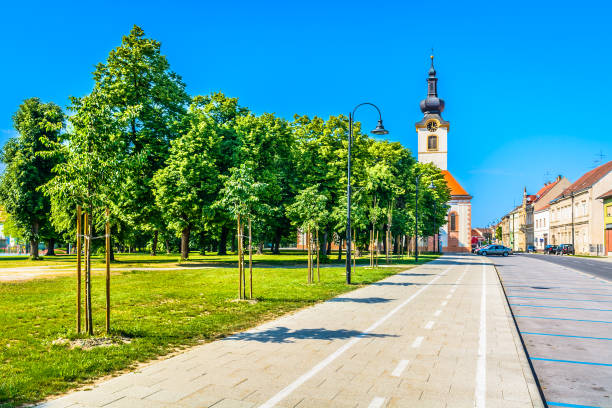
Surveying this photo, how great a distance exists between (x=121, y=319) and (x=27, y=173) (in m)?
31.6

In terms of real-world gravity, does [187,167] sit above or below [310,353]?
above

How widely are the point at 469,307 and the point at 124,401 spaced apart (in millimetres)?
10091

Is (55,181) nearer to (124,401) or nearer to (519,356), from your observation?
(124,401)

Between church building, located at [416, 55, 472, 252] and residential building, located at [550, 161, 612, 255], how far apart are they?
15.9 m

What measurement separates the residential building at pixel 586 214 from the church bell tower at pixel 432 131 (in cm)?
2195

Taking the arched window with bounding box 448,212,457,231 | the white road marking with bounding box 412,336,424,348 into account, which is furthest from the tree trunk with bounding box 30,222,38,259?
the arched window with bounding box 448,212,457,231

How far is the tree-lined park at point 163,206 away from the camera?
8.02 m

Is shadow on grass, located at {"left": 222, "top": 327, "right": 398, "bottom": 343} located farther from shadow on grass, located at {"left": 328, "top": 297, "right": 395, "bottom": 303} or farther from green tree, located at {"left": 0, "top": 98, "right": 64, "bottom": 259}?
green tree, located at {"left": 0, "top": 98, "right": 64, "bottom": 259}

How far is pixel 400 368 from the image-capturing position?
664 cm

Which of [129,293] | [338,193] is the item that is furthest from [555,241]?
[129,293]

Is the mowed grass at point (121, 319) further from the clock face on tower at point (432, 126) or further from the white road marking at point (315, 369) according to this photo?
the clock face on tower at point (432, 126)

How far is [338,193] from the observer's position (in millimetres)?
35250

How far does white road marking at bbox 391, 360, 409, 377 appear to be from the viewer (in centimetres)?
633

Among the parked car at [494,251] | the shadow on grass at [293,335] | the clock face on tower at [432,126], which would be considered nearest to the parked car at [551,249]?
the parked car at [494,251]
